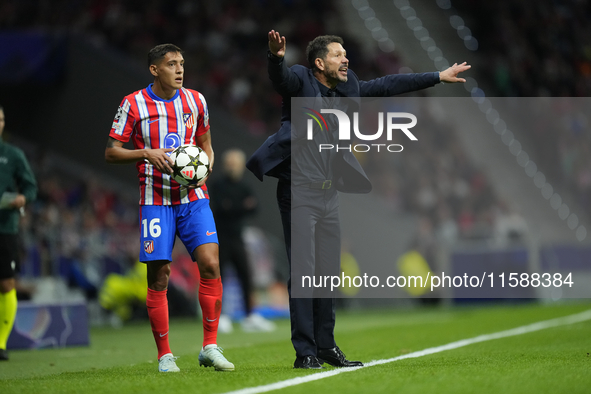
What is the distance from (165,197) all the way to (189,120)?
54 centimetres

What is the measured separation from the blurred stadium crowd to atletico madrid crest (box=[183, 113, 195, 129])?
8999mm

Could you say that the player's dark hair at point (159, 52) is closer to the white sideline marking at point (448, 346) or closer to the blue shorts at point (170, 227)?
the blue shorts at point (170, 227)

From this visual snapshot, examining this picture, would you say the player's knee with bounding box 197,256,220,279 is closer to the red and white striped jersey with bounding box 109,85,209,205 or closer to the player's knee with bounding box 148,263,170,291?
the player's knee with bounding box 148,263,170,291

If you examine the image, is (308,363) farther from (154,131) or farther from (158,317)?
(154,131)

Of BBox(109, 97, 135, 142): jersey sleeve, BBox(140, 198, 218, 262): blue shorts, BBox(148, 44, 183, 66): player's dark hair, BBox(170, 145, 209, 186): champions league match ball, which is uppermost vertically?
BBox(148, 44, 183, 66): player's dark hair

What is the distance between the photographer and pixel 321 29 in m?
20.7

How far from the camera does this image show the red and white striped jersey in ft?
17.5

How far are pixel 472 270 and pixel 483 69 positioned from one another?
27.1 ft

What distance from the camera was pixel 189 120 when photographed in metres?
5.47

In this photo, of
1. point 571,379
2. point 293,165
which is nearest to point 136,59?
point 293,165

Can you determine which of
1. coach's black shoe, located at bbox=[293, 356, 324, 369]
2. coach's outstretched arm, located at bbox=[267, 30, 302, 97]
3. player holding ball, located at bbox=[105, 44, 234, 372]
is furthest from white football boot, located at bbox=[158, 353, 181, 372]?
coach's outstretched arm, located at bbox=[267, 30, 302, 97]

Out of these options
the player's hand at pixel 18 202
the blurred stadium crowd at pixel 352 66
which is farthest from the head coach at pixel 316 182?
the blurred stadium crowd at pixel 352 66

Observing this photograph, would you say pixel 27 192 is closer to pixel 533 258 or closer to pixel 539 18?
pixel 533 258

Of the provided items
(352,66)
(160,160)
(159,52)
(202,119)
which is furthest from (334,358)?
(352,66)
